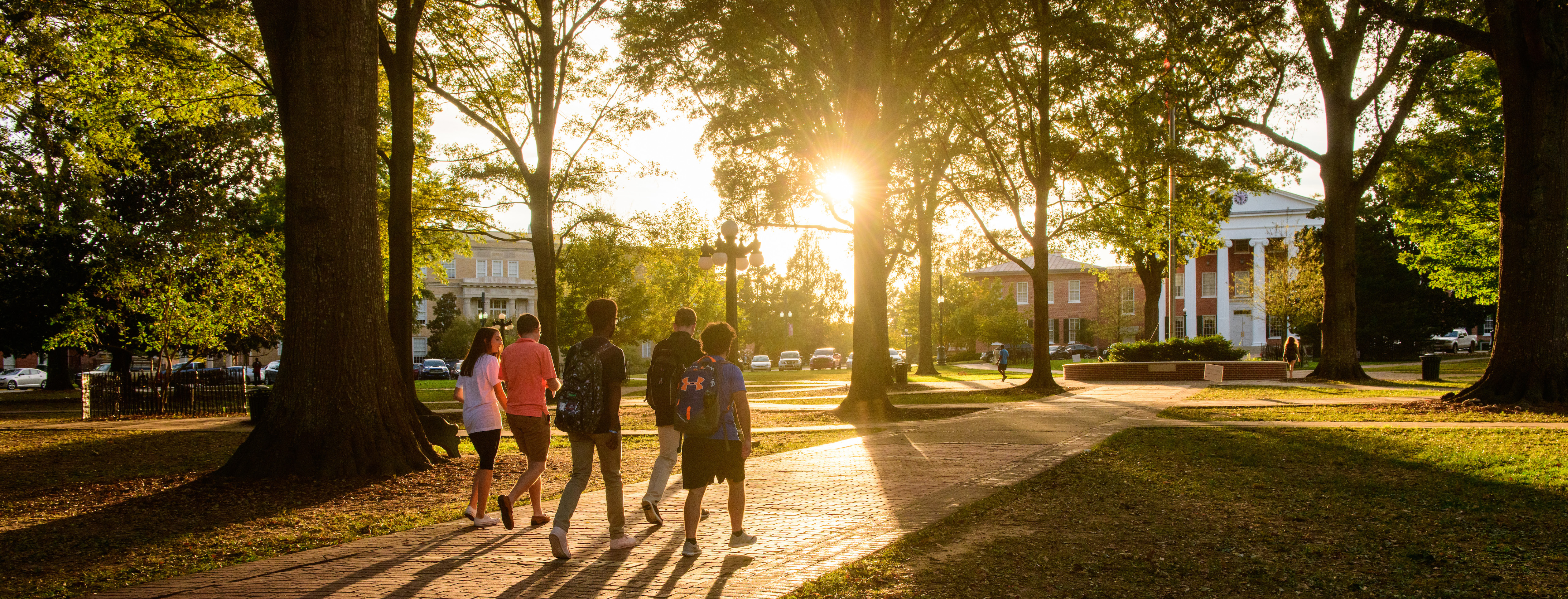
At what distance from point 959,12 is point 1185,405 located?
859 centimetres

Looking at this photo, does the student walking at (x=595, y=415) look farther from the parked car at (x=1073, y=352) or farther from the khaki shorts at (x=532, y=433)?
the parked car at (x=1073, y=352)

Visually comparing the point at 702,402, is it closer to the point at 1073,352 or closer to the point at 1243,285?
the point at 1243,285

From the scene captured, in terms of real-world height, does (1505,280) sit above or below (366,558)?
above

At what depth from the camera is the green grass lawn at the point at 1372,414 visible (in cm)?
1352

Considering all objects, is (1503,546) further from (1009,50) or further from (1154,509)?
(1009,50)

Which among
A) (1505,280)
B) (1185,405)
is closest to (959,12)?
(1185,405)

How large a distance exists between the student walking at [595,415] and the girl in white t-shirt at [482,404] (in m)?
1.05

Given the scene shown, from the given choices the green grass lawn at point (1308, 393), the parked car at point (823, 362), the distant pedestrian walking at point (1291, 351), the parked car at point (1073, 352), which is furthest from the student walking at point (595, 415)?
the parked car at point (1073, 352)

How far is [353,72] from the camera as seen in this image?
9586 mm

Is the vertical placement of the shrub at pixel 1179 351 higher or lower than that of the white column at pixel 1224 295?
Result: lower

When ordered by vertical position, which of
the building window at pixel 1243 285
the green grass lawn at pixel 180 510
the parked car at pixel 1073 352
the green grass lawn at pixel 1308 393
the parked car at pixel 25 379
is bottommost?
the parked car at pixel 25 379

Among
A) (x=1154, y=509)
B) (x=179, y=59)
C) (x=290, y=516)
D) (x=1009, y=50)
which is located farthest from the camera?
(x=1009, y=50)

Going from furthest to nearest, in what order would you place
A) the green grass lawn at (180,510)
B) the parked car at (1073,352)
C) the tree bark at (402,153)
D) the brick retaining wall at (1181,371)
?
the parked car at (1073,352) < the brick retaining wall at (1181,371) < the tree bark at (402,153) < the green grass lawn at (180,510)

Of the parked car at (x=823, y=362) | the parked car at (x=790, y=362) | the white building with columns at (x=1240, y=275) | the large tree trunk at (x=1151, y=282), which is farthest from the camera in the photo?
the parked car at (x=790, y=362)
